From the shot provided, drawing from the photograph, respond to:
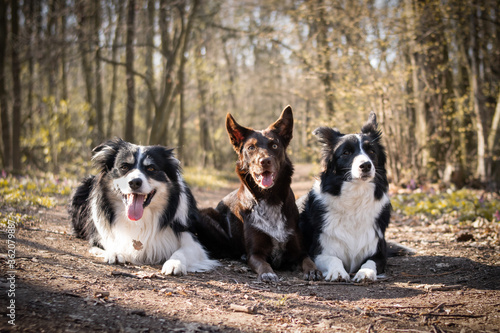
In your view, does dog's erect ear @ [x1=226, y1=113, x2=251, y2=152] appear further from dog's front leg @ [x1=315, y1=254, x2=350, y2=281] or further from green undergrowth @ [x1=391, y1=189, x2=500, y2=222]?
green undergrowth @ [x1=391, y1=189, x2=500, y2=222]

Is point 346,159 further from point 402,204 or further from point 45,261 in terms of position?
point 402,204

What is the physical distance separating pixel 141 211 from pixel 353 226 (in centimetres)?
252

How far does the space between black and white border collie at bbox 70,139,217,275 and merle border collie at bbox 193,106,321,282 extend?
0.64m

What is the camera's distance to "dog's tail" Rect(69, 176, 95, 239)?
5.11 meters

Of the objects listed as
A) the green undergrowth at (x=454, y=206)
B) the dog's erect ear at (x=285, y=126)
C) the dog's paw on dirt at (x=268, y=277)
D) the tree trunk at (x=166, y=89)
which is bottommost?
the dog's paw on dirt at (x=268, y=277)

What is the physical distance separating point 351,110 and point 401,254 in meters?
6.23

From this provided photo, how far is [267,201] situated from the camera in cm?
461

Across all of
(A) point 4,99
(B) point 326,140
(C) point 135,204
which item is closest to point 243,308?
(C) point 135,204

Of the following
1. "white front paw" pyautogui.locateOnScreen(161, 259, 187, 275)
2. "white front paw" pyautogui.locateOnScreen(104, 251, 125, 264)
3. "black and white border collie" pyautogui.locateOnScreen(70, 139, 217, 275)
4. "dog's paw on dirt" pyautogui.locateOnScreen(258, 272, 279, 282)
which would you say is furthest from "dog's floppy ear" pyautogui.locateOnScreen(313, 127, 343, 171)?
"white front paw" pyautogui.locateOnScreen(104, 251, 125, 264)

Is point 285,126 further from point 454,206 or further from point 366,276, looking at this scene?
point 454,206

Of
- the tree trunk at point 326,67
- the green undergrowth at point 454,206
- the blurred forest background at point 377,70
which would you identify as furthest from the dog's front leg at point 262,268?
the tree trunk at point 326,67

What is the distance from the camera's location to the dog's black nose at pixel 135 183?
13.1 feet

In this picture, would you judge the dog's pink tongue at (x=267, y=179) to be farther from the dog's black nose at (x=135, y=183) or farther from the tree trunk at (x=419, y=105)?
the tree trunk at (x=419, y=105)

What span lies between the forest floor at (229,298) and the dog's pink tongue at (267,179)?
1.09 m
